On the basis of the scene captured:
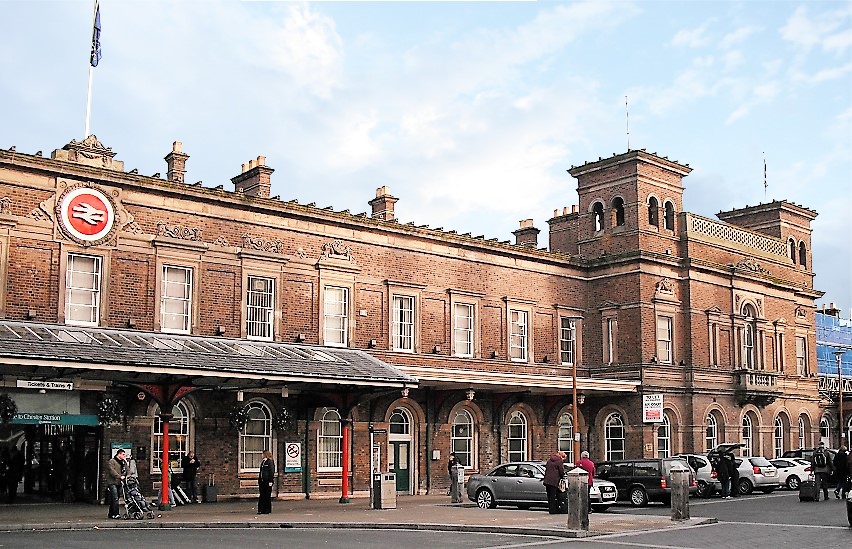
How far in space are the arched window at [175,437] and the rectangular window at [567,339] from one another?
15.9 meters

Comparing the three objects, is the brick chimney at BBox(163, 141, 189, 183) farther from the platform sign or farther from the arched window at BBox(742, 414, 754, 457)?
the arched window at BBox(742, 414, 754, 457)

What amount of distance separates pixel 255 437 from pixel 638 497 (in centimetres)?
1125

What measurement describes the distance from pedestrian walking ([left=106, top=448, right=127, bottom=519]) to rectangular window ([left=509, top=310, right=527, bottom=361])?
17.1m

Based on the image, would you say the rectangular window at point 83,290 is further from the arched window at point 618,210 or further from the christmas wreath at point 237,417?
the arched window at point 618,210

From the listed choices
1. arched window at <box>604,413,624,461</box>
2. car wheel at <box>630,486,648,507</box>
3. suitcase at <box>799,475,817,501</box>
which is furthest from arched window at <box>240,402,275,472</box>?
suitcase at <box>799,475,817,501</box>

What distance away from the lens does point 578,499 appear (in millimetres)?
20297

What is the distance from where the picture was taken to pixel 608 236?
134ft

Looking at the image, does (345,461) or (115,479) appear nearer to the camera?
(115,479)

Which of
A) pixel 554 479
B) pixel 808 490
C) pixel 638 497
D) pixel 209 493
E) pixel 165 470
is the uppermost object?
pixel 165 470

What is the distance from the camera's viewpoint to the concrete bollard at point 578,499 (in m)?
20.1

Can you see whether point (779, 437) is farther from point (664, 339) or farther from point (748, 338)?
point (664, 339)

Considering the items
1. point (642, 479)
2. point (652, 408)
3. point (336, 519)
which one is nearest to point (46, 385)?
point (336, 519)

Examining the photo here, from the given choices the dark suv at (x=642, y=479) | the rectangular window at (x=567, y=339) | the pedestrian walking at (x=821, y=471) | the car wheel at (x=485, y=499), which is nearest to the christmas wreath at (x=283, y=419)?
the car wheel at (x=485, y=499)

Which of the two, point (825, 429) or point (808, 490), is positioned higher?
point (825, 429)
